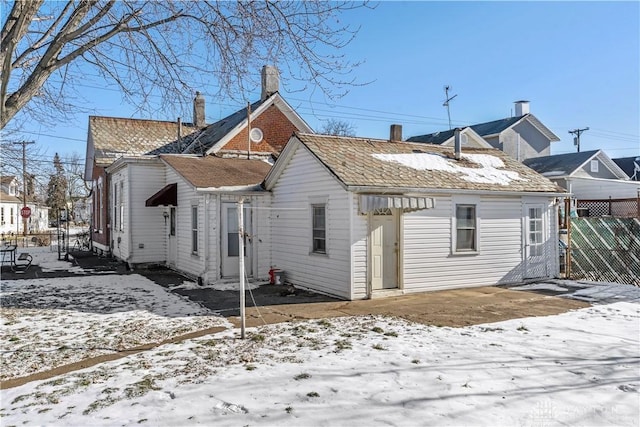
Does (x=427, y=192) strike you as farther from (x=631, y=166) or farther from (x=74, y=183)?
(x=74, y=183)

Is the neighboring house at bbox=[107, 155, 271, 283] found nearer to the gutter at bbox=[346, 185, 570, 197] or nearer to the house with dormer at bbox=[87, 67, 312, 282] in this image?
the house with dormer at bbox=[87, 67, 312, 282]

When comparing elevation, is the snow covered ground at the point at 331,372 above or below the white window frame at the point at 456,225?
below

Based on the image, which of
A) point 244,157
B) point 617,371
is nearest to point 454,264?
point 617,371

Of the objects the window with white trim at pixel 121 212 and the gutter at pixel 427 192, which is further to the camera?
the window with white trim at pixel 121 212

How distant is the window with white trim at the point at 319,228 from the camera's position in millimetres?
11830

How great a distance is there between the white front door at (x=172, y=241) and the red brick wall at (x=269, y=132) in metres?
4.30

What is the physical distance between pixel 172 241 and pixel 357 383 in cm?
1292

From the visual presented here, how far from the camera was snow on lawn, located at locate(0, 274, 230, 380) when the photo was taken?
6.82 meters

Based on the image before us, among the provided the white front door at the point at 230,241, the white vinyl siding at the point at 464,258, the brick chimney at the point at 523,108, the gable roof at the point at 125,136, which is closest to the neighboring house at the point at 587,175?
the brick chimney at the point at 523,108

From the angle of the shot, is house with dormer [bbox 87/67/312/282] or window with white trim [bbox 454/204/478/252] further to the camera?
house with dormer [bbox 87/67/312/282]

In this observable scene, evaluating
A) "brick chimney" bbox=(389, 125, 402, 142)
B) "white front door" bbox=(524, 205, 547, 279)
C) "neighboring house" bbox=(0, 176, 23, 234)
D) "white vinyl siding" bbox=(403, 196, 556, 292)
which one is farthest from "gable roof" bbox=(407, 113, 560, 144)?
"neighboring house" bbox=(0, 176, 23, 234)

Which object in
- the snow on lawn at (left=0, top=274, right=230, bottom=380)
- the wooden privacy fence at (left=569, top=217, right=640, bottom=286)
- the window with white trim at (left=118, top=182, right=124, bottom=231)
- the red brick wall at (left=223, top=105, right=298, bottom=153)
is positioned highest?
the red brick wall at (left=223, top=105, right=298, bottom=153)

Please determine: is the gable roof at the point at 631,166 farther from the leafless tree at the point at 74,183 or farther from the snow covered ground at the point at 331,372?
the leafless tree at the point at 74,183

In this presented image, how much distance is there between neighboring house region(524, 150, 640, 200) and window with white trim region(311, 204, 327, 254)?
14827 mm
